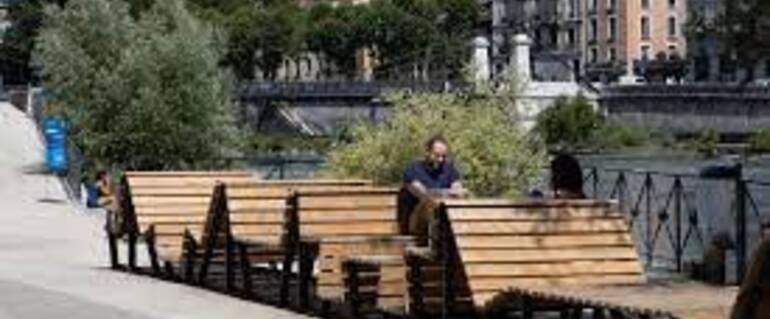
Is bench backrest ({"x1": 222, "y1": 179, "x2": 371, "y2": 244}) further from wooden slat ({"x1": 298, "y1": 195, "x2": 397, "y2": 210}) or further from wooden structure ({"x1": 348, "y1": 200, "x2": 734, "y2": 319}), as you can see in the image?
wooden structure ({"x1": 348, "y1": 200, "x2": 734, "y2": 319})

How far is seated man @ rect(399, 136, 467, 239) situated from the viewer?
14.8 metres

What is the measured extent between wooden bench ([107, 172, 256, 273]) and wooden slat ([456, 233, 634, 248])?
613cm

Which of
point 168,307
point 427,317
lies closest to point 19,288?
point 168,307

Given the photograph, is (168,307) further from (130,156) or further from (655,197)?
(130,156)

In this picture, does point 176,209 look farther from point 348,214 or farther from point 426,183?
point 426,183

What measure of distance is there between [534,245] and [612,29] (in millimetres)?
129527

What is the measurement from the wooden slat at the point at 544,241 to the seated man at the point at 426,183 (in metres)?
1.56

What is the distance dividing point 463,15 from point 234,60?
19.1 m

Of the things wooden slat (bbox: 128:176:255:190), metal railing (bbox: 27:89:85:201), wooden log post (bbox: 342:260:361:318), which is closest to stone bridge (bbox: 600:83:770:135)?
metal railing (bbox: 27:89:85:201)

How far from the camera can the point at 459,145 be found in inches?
878

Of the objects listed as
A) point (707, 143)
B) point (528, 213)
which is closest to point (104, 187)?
point (528, 213)

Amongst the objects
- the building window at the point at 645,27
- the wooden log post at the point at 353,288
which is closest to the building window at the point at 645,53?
the building window at the point at 645,27

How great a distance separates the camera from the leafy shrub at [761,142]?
89.7 metres

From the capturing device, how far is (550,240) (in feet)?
43.7
